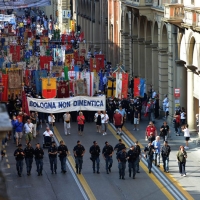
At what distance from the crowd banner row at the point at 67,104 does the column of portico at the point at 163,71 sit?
7.66 metres

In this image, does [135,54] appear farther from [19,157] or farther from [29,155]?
[19,157]

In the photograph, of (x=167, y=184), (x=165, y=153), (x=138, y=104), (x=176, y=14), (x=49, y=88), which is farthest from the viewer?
(x=138, y=104)

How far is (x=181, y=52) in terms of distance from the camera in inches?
1591

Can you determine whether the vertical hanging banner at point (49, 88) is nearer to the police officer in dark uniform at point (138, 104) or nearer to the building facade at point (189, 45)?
the police officer in dark uniform at point (138, 104)

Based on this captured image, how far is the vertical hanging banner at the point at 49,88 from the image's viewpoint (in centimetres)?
3909

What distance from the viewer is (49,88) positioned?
39.2 metres

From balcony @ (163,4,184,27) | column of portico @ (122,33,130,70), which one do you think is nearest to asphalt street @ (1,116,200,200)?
balcony @ (163,4,184,27)

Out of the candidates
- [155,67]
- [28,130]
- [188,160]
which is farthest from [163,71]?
[188,160]

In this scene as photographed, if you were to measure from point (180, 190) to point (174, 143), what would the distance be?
9.27 metres

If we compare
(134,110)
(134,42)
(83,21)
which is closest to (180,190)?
(134,110)

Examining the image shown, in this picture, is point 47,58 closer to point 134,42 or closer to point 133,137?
point 134,42

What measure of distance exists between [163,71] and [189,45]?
678 centimetres

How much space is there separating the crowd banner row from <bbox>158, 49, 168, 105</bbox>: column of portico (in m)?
7.66

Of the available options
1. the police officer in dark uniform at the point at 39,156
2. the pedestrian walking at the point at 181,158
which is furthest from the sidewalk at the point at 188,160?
the police officer in dark uniform at the point at 39,156
